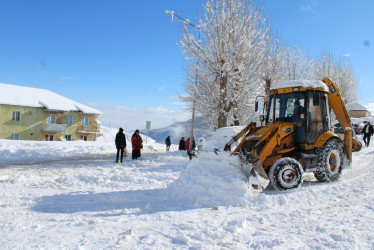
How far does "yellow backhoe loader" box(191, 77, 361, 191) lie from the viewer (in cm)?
671

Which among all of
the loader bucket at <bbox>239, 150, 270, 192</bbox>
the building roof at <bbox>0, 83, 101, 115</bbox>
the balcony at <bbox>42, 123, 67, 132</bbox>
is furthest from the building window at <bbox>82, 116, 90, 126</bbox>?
the loader bucket at <bbox>239, 150, 270, 192</bbox>

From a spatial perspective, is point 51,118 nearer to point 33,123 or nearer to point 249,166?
point 33,123

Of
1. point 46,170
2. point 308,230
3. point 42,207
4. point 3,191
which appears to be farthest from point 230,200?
point 46,170

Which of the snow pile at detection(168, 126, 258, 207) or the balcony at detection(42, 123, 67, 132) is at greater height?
the balcony at detection(42, 123, 67, 132)

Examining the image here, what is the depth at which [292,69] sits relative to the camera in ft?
78.3

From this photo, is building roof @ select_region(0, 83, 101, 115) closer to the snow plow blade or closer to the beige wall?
the beige wall

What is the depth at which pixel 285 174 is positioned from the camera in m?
6.67

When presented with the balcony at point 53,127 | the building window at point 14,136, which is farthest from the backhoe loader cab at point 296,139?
the building window at point 14,136

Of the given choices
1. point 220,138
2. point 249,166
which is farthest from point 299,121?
point 220,138

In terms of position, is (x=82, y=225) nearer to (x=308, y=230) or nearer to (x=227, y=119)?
(x=308, y=230)

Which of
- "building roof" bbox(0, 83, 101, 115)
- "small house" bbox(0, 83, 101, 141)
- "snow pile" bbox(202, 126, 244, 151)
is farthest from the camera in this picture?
"building roof" bbox(0, 83, 101, 115)

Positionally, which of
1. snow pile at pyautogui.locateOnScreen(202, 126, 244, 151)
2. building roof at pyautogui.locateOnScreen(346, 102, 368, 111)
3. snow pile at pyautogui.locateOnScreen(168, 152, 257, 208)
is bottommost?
snow pile at pyautogui.locateOnScreen(168, 152, 257, 208)

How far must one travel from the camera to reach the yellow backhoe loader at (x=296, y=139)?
671 centimetres

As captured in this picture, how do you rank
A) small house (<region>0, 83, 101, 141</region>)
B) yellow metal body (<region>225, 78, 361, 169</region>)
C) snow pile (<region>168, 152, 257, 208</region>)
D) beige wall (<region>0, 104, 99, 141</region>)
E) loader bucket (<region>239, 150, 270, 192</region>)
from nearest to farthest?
snow pile (<region>168, 152, 257, 208</region>), loader bucket (<region>239, 150, 270, 192</region>), yellow metal body (<region>225, 78, 361, 169</region>), beige wall (<region>0, 104, 99, 141</region>), small house (<region>0, 83, 101, 141</region>)
